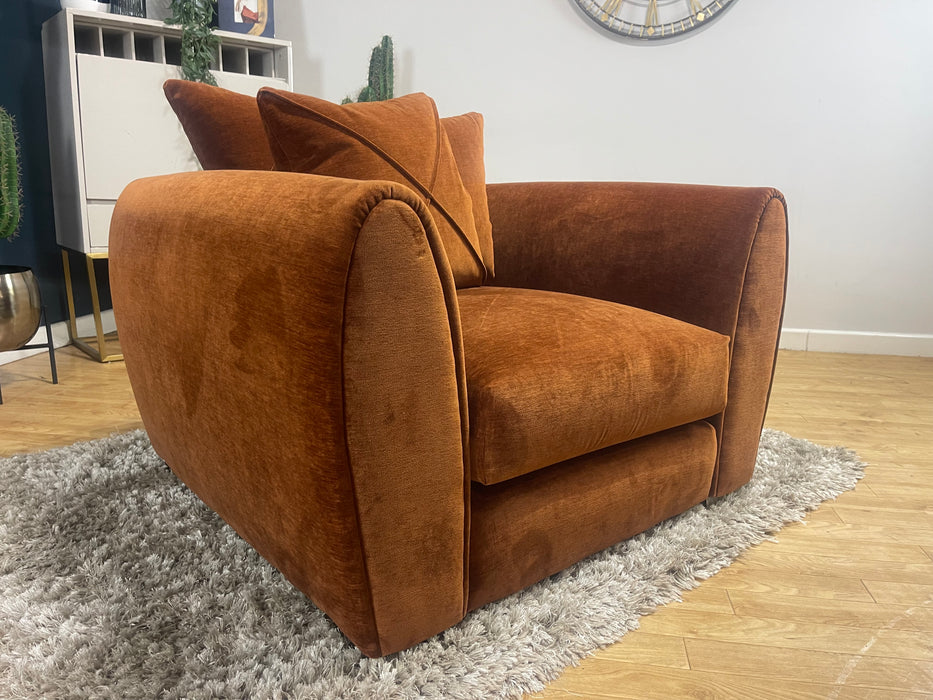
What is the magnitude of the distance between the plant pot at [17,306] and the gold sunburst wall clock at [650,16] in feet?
7.46

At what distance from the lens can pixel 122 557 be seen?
118 cm

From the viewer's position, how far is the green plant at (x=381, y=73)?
115 inches

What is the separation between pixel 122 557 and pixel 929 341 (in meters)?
2.97

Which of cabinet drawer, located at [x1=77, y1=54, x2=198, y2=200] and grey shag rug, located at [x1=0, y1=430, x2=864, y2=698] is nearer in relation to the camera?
grey shag rug, located at [x1=0, y1=430, x2=864, y2=698]

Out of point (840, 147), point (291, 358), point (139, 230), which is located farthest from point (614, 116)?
point (291, 358)

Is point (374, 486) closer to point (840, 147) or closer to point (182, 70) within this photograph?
point (182, 70)

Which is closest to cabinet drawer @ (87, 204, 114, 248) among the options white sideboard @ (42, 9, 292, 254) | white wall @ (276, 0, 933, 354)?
white sideboard @ (42, 9, 292, 254)

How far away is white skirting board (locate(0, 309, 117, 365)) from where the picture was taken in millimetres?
2496

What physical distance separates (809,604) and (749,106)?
2.22m

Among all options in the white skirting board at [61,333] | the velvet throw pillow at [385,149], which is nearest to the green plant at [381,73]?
the white skirting board at [61,333]

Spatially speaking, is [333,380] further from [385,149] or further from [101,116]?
[101,116]

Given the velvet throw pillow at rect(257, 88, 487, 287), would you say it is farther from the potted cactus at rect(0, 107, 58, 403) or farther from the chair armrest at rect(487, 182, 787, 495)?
the potted cactus at rect(0, 107, 58, 403)

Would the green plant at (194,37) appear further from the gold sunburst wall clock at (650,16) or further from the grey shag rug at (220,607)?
the grey shag rug at (220,607)

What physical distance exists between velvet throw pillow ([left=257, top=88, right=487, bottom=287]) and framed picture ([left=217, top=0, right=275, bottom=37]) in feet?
5.65
